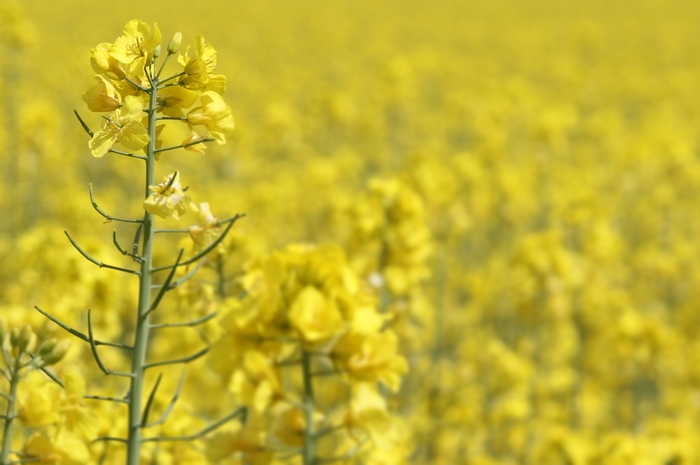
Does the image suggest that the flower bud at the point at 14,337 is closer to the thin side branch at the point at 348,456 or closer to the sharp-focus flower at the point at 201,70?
the sharp-focus flower at the point at 201,70

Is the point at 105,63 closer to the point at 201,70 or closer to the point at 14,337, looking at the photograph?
the point at 201,70

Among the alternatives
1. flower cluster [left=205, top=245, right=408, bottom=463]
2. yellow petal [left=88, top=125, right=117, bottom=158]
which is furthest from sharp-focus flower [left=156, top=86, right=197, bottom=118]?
flower cluster [left=205, top=245, right=408, bottom=463]

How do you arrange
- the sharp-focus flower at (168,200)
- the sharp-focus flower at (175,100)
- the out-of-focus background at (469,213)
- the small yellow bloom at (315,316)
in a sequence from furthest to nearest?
the out-of-focus background at (469,213) < the small yellow bloom at (315,316) < the sharp-focus flower at (175,100) < the sharp-focus flower at (168,200)

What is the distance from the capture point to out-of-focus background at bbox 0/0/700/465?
12.1ft

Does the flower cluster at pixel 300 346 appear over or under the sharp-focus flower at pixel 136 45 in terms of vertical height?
under

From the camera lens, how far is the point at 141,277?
117 cm

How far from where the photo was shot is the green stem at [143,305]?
1127mm

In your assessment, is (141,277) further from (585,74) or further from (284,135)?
(585,74)

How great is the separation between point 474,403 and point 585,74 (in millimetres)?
16527

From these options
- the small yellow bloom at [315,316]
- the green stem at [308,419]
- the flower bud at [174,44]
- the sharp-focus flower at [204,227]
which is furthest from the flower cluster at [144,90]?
the green stem at [308,419]

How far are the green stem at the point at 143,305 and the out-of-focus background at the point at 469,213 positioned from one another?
12.9 inches

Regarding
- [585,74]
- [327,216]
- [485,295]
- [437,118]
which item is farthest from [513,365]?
[585,74]

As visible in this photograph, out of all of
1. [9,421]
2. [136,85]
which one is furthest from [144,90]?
[9,421]

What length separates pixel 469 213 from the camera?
8086 millimetres
